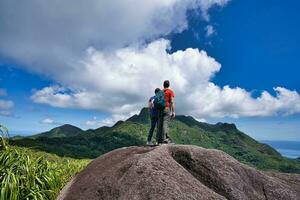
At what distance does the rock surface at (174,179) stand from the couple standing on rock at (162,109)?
4.08 m

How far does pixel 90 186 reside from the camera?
10.7m

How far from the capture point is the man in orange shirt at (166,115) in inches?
665

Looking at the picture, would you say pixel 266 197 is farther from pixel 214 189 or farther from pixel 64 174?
pixel 64 174

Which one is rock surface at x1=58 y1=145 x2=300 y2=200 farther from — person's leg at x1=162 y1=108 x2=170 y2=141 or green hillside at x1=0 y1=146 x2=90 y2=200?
person's leg at x1=162 y1=108 x2=170 y2=141

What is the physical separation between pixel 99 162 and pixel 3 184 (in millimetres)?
3923

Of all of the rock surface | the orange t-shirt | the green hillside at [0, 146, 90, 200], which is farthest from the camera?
the orange t-shirt

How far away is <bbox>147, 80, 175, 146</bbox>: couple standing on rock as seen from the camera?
16.9 m

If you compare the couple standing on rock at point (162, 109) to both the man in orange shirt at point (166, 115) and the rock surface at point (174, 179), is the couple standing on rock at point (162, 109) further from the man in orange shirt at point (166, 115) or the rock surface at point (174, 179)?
the rock surface at point (174, 179)

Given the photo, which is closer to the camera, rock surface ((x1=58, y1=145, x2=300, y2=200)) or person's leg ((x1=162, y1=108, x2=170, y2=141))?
rock surface ((x1=58, y1=145, x2=300, y2=200))

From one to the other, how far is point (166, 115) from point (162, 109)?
0.39 m

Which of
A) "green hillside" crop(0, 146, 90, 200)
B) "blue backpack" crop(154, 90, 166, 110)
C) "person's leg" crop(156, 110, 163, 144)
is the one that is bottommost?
"green hillside" crop(0, 146, 90, 200)

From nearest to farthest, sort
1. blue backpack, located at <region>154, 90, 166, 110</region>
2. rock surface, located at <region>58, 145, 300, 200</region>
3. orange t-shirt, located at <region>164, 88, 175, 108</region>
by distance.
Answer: rock surface, located at <region>58, 145, 300, 200</region>, blue backpack, located at <region>154, 90, 166, 110</region>, orange t-shirt, located at <region>164, 88, 175, 108</region>

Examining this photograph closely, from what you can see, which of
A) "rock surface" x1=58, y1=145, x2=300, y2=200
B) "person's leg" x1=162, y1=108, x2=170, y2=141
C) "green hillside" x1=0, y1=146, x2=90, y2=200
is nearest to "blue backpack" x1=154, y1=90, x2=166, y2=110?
"person's leg" x1=162, y1=108, x2=170, y2=141

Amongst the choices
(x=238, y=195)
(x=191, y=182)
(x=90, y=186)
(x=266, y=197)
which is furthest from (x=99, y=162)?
(x=266, y=197)
